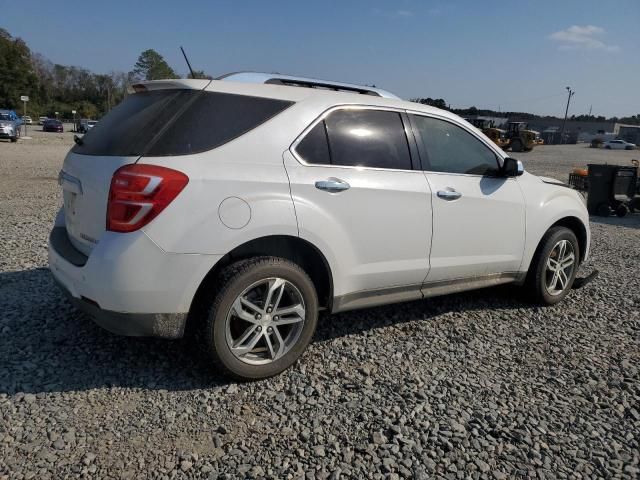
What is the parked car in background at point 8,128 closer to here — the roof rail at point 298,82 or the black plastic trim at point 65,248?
the black plastic trim at point 65,248

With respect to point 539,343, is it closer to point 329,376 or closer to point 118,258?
point 329,376

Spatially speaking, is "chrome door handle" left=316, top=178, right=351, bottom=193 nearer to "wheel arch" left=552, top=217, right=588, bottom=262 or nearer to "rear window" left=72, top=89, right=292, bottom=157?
"rear window" left=72, top=89, right=292, bottom=157

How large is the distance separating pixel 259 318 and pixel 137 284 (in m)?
0.76

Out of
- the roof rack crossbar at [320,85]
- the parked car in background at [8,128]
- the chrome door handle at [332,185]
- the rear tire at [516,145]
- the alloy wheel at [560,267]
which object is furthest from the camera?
the rear tire at [516,145]

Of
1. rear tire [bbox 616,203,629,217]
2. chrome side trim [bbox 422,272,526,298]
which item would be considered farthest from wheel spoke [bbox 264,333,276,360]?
rear tire [bbox 616,203,629,217]

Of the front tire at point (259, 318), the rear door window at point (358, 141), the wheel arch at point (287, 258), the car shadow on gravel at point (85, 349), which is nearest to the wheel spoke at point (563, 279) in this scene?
the car shadow on gravel at point (85, 349)

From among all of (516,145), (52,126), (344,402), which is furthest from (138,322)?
(52,126)

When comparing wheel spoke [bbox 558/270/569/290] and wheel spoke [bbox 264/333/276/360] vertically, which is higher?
wheel spoke [bbox 558/270/569/290]

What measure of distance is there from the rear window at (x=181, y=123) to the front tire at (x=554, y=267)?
2827 millimetres

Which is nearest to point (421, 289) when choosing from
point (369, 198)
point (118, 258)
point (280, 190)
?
point (369, 198)

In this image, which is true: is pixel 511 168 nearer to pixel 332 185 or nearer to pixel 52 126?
pixel 332 185

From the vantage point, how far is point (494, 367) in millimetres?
3639

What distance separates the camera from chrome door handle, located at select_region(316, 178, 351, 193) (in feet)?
10.7

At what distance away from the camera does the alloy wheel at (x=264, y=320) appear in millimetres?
3131
